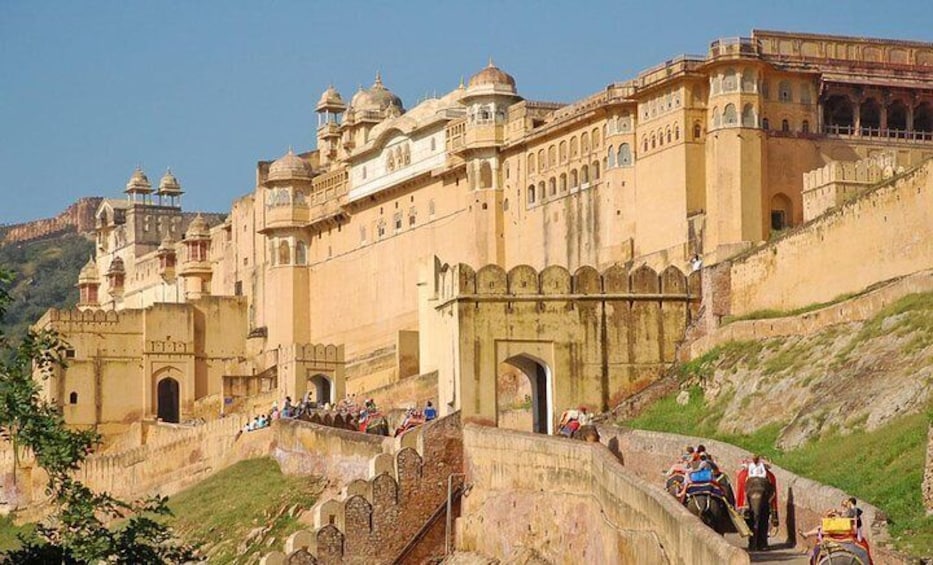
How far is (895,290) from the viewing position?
116ft

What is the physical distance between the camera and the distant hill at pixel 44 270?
134 m

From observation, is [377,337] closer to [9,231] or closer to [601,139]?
[601,139]

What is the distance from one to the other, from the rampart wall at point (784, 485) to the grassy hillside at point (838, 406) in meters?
0.31

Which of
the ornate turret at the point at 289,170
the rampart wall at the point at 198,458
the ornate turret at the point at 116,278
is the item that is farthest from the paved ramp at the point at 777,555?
the ornate turret at the point at 116,278

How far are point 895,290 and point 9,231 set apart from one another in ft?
405

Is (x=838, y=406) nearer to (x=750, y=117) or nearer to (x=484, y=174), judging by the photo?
(x=750, y=117)

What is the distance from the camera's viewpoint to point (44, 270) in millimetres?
142250

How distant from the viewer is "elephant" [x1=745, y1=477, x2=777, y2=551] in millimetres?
23078

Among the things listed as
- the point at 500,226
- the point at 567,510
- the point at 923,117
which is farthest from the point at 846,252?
the point at 500,226

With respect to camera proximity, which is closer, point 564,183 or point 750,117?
point 750,117

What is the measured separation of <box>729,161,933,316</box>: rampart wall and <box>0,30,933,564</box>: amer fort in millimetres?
65

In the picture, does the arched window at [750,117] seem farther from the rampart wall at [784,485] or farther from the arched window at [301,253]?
the arched window at [301,253]

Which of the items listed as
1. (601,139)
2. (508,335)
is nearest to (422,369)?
(601,139)

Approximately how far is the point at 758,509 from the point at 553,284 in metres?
17.0
